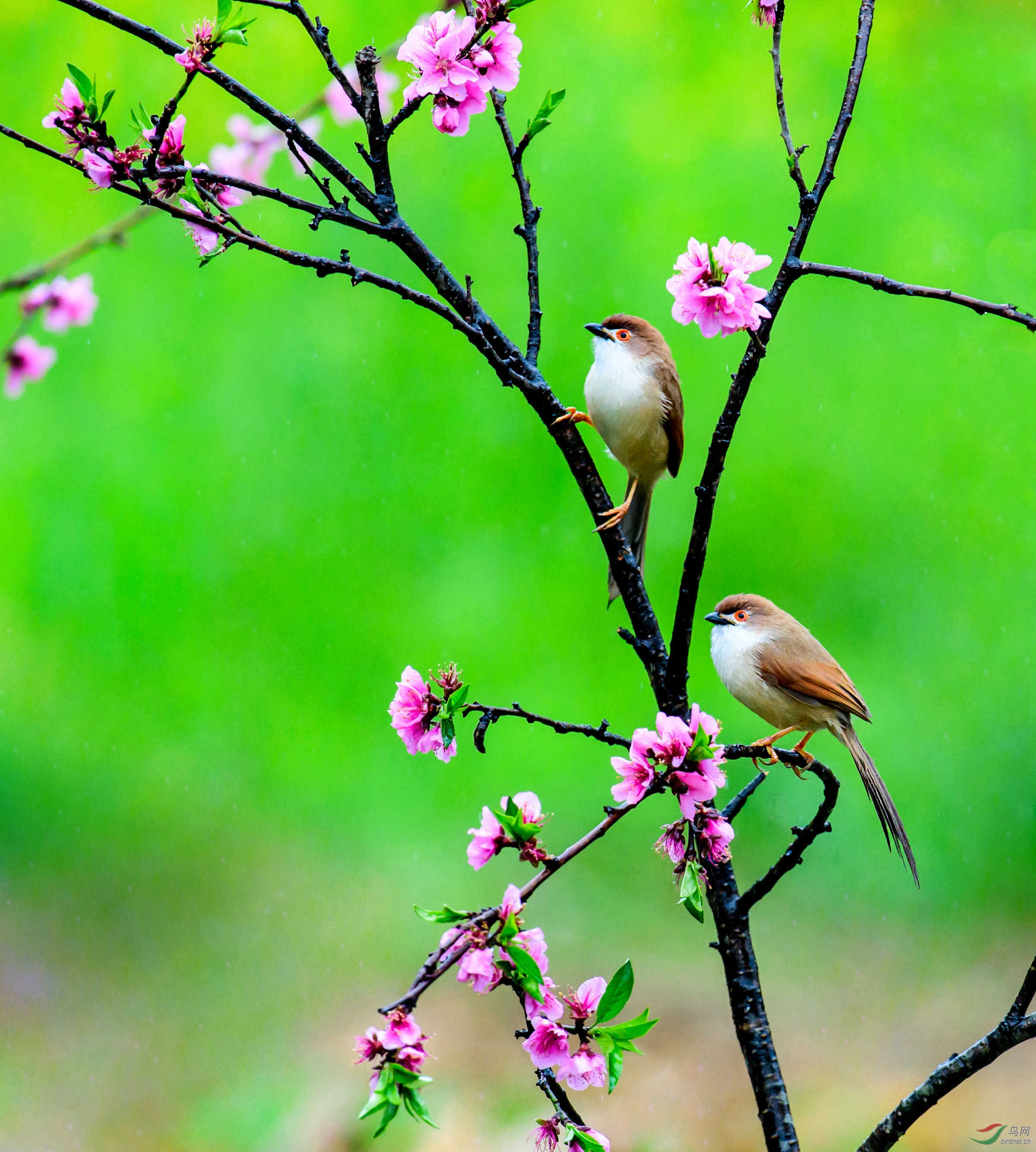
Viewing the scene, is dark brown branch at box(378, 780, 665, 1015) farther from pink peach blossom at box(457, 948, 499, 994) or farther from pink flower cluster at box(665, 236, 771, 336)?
pink flower cluster at box(665, 236, 771, 336)

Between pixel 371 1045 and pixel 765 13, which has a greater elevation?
pixel 765 13

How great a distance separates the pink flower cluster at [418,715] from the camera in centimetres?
56

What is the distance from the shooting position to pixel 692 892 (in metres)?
0.50

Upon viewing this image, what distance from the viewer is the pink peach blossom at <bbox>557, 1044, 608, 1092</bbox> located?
51 centimetres

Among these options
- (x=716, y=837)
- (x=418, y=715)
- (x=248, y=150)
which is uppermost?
(x=248, y=150)

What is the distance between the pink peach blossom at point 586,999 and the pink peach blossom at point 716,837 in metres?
0.08

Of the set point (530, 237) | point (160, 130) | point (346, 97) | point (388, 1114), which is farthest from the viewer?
point (346, 97)

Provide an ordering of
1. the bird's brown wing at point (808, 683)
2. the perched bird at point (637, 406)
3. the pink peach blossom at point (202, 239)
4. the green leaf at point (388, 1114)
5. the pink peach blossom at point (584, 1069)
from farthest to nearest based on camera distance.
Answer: the perched bird at point (637, 406), the bird's brown wing at point (808, 683), the pink peach blossom at point (202, 239), the pink peach blossom at point (584, 1069), the green leaf at point (388, 1114)

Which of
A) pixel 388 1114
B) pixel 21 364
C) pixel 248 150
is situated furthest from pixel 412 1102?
pixel 248 150

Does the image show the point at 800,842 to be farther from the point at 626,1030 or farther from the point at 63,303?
the point at 63,303

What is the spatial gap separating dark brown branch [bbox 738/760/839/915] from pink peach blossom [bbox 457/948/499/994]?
184 millimetres

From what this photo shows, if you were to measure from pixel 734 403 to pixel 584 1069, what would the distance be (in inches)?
12.9

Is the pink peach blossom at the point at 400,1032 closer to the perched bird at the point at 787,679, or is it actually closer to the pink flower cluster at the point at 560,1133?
the pink flower cluster at the point at 560,1133

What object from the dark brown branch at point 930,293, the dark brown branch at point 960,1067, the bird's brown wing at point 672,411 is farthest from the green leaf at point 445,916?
the bird's brown wing at point 672,411
